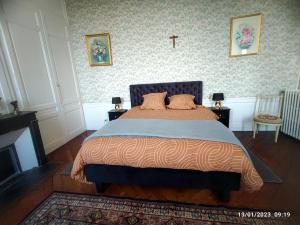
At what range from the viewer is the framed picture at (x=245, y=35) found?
2943mm

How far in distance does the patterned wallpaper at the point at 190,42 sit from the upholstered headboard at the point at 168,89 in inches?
5.0

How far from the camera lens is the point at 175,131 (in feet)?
5.87

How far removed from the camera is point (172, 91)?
3.46 metres

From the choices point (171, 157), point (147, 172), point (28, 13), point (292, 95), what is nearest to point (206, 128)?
point (171, 157)

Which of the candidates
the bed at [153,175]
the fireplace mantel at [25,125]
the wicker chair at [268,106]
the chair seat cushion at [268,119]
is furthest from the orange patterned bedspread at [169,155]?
the wicker chair at [268,106]

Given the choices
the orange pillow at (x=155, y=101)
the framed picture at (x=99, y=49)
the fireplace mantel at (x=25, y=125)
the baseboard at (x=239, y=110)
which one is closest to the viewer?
the fireplace mantel at (x=25, y=125)

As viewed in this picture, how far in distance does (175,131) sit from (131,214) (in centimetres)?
96

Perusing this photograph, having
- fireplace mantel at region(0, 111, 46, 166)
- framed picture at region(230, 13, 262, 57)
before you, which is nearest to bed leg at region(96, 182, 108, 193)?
fireplace mantel at region(0, 111, 46, 166)

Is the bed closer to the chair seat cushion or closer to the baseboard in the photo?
the chair seat cushion

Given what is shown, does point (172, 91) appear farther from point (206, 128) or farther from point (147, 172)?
point (147, 172)

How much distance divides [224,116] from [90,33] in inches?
133

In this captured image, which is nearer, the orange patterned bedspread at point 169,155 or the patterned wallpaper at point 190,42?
the orange patterned bedspread at point 169,155

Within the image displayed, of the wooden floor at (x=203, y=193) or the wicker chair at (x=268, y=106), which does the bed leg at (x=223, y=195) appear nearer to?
the wooden floor at (x=203, y=193)

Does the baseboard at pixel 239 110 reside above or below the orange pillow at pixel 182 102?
below
